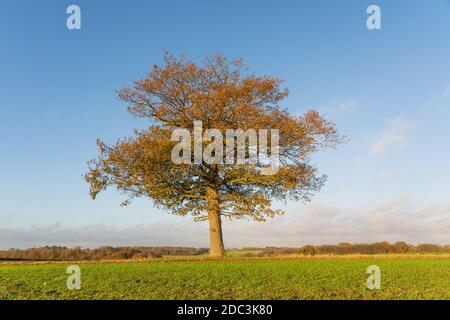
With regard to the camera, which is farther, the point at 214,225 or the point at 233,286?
the point at 214,225

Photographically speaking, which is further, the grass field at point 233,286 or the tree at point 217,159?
the tree at point 217,159

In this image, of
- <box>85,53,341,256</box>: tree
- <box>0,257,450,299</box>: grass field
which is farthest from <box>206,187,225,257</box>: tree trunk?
<box>0,257,450,299</box>: grass field

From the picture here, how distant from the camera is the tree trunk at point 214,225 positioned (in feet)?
94.8

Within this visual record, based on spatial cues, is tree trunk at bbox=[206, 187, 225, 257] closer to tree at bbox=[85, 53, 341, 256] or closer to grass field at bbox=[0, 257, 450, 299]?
tree at bbox=[85, 53, 341, 256]

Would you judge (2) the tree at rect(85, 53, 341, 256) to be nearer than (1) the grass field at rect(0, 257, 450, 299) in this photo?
No

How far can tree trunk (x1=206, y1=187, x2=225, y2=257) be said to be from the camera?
94.8ft

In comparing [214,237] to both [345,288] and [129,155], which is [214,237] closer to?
[129,155]

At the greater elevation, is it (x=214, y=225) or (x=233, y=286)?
(x=214, y=225)

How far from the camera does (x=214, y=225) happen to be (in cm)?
2928

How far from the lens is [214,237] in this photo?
29.1 m

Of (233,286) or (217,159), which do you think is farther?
(217,159)

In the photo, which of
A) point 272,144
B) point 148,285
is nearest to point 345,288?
point 148,285

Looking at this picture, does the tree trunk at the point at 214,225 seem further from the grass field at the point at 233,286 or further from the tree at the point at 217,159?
the grass field at the point at 233,286

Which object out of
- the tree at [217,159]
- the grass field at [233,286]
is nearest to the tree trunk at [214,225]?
the tree at [217,159]
